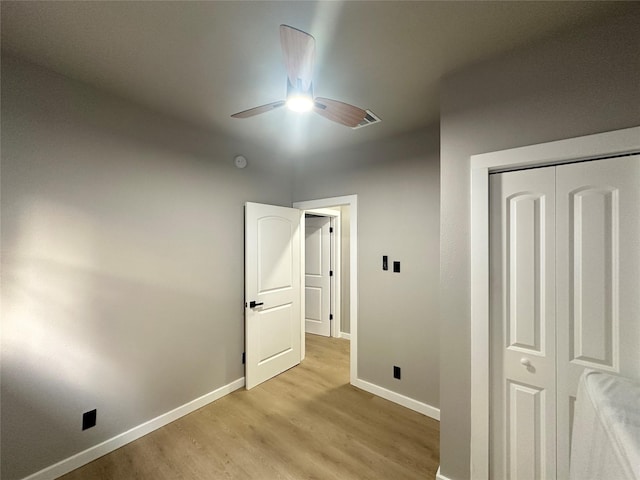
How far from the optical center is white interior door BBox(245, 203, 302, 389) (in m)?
2.79

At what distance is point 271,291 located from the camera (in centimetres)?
301

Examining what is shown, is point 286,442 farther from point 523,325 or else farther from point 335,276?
point 335,276

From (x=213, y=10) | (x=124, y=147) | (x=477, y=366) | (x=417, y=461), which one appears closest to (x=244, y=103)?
(x=213, y=10)

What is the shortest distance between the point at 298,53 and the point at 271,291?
7.79 feet

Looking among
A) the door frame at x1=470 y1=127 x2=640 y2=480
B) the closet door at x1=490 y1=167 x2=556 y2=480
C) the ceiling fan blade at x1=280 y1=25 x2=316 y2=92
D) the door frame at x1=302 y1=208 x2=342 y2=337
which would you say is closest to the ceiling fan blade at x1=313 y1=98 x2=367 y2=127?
the ceiling fan blade at x1=280 y1=25 x2=316 y2=92

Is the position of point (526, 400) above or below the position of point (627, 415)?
below

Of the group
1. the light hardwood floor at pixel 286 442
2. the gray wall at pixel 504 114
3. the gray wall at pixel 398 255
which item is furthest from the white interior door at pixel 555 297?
the gray wall at pixel 398 255

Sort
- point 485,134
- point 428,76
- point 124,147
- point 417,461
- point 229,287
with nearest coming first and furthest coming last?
point 485,134, point 428,76, point 417,461, point 124,147, point 229,287

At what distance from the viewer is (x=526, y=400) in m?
1.42

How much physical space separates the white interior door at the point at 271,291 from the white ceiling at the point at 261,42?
132 centimetres

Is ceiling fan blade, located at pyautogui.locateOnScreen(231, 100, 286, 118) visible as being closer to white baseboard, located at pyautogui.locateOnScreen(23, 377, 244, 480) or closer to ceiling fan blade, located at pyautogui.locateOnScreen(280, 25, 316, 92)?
ceiling fan blade, located at pyautogui.locateOnScreen(280, 25, 316, 92)

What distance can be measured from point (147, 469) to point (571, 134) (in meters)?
3.20

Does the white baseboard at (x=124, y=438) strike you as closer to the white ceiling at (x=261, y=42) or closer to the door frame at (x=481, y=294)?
the door frame at (x=481, y=294)

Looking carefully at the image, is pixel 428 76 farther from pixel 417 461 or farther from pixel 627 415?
pixel 417 461
